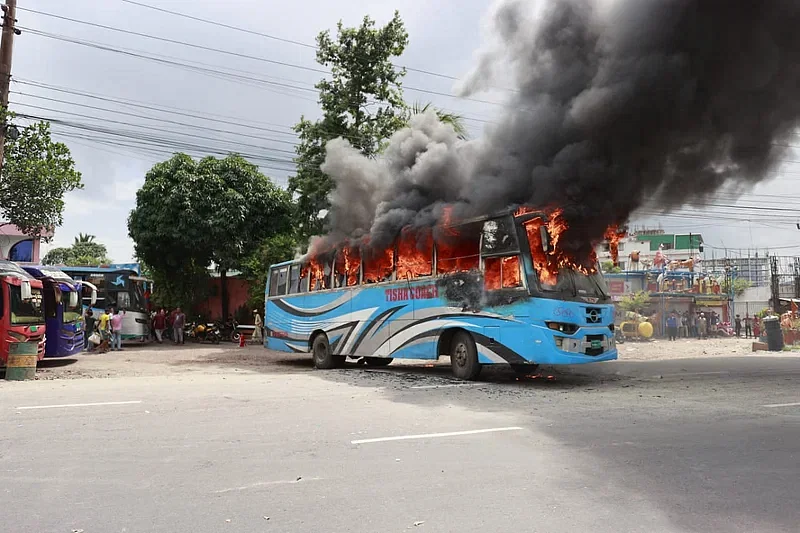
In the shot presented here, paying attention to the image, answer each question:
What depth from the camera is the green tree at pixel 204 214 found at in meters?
25.2

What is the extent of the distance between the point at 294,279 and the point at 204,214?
1032 centimetres

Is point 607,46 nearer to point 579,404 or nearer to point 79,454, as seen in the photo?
point 579,404

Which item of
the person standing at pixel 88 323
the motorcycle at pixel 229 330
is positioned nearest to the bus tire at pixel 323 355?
the person standing at pixel 88 323

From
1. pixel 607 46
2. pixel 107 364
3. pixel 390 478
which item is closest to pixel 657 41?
pixel 607 46

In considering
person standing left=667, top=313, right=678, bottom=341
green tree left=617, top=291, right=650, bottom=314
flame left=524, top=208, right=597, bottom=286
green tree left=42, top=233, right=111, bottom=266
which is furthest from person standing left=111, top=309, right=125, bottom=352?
green tree left=42, top=233, right=111, bottom=266

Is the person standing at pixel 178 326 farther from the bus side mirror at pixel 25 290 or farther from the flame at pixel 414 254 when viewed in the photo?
the flame at pixel 414 254

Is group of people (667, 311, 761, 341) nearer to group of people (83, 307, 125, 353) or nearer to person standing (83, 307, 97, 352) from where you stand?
group of people (83, 307, 125, 353)

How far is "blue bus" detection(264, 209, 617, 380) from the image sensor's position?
1038 cm

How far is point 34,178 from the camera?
589 inches

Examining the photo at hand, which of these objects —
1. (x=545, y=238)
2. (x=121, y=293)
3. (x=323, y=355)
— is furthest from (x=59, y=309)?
(x=545, y=238)

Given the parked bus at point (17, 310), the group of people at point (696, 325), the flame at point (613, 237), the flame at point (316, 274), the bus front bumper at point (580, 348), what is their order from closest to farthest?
the bus front bumper at point (580, 348), the flame at point (613, 237), the parked bus at point (17, 310), the flame at point (316, 274), the group of people at point (696, 325)

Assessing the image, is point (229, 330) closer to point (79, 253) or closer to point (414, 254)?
point (414, 254)

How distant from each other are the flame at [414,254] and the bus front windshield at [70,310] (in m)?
9.47

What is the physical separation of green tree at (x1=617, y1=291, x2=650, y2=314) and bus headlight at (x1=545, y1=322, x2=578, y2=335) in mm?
19652
